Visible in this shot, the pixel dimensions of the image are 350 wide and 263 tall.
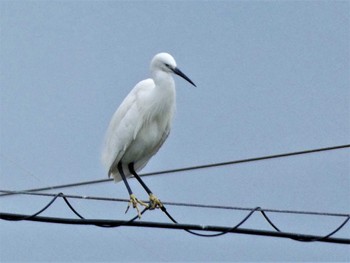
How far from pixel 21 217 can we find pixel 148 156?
258 centimetres

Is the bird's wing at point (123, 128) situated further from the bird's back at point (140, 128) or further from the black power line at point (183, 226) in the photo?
the black power line at point (183, 226)

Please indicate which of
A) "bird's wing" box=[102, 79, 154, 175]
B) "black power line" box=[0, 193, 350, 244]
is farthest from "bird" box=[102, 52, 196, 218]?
"black power line" box=[0, 193, 350, 244]

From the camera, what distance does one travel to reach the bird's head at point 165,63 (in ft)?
28.9

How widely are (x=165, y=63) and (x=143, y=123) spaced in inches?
19.6

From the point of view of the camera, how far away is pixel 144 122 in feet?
29.6

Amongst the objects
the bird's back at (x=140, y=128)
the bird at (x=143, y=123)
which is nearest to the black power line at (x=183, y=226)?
the bird at (x=143, y=123)

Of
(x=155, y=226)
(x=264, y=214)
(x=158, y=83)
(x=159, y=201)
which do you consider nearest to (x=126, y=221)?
(x=155, y=226)

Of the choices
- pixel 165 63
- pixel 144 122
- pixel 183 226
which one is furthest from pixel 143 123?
pixel 183 226

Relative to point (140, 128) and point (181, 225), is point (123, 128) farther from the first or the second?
point (181, 225)

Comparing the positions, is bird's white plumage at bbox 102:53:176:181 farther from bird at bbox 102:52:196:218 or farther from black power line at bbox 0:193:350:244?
black power line at bbox 0:193:350:244

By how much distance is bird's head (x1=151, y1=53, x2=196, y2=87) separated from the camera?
8.82 m

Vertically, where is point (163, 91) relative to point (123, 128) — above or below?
above

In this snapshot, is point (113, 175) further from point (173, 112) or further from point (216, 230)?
point (216, 230)

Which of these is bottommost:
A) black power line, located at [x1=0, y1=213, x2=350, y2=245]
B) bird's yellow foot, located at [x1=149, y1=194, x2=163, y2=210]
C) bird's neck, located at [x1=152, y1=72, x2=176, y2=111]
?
black power line, located at [x1=0, y1=213, x2=350, y2=245]
